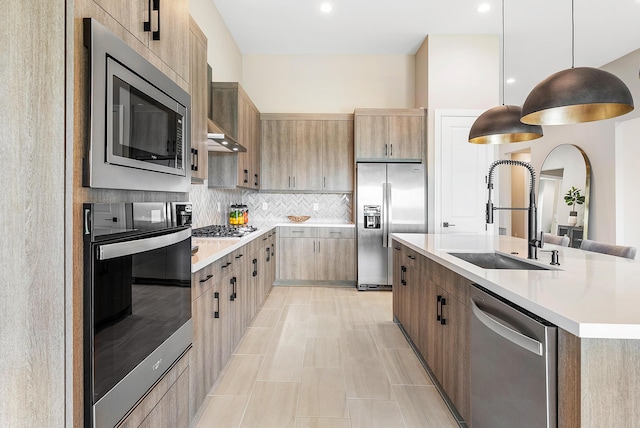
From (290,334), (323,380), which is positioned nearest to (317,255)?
(290,334)

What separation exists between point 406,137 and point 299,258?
2.23m

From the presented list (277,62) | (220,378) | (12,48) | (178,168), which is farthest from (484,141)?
(277,62)

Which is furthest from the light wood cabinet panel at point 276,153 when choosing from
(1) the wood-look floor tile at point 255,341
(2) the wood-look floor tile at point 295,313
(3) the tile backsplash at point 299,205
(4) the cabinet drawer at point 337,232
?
(1) the wood-look floor tile at point 255,341

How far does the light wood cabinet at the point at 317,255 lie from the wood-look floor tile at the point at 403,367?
2.21 metres

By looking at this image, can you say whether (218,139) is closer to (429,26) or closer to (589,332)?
(589,332)

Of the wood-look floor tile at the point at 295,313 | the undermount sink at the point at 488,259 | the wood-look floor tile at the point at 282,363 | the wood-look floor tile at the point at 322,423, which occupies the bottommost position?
the wood-look floor tile at the point at 322,423

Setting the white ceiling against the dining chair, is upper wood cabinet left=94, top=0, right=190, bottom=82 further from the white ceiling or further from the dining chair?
the dining chair

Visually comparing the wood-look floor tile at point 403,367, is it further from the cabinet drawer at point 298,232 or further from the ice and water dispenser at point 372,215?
the cabinet drawer at point 298,232

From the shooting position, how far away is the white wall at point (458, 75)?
15.4 ft

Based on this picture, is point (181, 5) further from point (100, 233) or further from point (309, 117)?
point (309, 117)

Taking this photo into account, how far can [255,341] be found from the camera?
3.01 m

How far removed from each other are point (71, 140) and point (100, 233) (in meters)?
0.25

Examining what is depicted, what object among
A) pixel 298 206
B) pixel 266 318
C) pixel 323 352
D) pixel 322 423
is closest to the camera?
pixel 322 423

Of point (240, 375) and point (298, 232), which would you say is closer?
point (240, 375)
